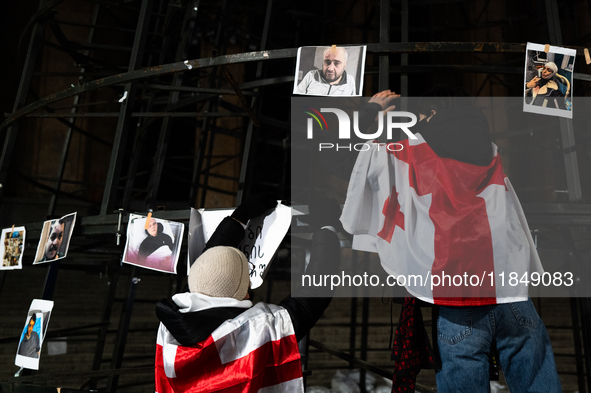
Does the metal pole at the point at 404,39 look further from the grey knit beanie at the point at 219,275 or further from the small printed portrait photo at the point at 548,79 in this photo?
the grey knit beanie at the point at 219,275

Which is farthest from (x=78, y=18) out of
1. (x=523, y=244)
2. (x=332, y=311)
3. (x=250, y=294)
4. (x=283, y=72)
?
(x=523, y=244)

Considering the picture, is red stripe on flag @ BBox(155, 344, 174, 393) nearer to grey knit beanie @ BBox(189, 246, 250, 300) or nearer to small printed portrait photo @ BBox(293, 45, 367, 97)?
grey knit beanie @ BBox(189, 246, 250, 300)

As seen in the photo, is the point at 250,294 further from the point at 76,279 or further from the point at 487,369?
the point at 76,279

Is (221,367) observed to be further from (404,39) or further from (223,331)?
(404,39)

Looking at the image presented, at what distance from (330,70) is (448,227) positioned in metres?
1.23

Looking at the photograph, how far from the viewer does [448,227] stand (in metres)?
2.36

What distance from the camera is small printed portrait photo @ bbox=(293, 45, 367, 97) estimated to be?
9.54ft

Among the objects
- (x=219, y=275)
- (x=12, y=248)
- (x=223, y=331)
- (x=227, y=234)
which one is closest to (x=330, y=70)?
(x=227, y=234)

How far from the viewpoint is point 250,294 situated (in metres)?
2.54

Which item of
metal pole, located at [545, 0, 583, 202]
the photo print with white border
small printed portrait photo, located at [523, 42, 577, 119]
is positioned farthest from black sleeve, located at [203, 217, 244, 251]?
metal pole, located at [545, 0, 583, 202]

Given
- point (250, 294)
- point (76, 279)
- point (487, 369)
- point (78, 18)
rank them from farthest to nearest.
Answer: point (78, 18), point (76, 279), point (250, 294), point (487, 369)

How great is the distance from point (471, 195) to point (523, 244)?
34 cm

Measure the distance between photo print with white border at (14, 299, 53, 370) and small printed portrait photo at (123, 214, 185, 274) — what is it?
114 centimetres

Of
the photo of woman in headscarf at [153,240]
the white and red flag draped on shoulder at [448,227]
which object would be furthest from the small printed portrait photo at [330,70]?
the photo of woman in headscarf at [153,240]
